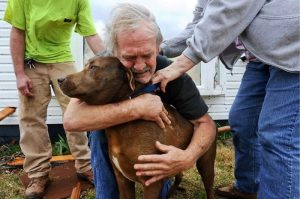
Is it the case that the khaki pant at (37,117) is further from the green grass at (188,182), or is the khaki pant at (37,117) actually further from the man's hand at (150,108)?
the man's hand at (150,108)

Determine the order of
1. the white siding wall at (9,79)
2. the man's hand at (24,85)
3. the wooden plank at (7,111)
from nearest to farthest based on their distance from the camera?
the man's hand at (24,85)
the wooden plank at (7,111)
the white siding wall at (9,79)

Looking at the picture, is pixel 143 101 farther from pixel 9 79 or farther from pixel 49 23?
pixel 9 79

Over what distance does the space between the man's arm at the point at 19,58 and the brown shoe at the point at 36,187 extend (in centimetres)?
92

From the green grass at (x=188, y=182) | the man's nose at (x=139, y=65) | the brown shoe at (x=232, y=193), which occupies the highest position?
the man's nose at (x=139, y=65)

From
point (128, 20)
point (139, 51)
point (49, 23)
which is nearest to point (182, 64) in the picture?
point (139, 51)

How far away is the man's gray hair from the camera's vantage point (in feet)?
8.73

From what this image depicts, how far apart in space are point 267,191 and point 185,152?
59 centimetres

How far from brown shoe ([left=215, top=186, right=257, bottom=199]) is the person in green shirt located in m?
1.43

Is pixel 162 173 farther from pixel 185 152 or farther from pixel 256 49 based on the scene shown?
pixel 256 49

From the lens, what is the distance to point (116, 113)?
273cm

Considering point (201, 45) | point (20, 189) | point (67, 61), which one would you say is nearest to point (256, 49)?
point (201, 45)

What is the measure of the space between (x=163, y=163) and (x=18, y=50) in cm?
231

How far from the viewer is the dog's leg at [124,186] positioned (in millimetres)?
3109

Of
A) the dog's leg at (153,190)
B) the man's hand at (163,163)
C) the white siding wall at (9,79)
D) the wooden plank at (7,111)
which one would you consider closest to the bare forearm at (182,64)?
the man's hand at (163,163)
